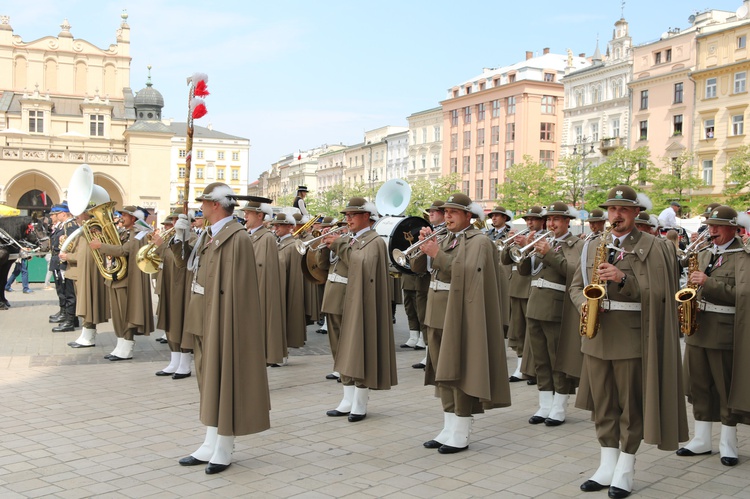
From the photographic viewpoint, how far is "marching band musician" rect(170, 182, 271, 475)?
600 centimetres

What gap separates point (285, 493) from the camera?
18.4 ft

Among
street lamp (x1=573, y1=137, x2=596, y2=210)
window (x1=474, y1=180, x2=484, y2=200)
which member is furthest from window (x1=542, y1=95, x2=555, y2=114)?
street lamp (x1=573, y1=137, x2=596, y2=210)

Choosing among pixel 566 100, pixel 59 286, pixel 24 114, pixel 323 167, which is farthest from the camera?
pixel 323 167

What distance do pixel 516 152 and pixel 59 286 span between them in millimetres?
61071

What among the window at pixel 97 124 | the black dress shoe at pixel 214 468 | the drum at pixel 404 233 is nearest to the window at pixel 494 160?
the window at pixel 97 124

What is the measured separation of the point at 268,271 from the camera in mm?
9727

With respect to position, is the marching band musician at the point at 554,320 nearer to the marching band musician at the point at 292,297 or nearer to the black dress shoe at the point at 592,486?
the black dress shoe at the point at 592,486

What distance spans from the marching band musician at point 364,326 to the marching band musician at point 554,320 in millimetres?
1547

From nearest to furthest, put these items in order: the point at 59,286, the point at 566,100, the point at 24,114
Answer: the point at 59,286 → the point at 566,100 → the point at 24,114

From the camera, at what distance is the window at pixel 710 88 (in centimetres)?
4875

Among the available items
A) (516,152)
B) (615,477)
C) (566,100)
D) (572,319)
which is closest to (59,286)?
(572,319)

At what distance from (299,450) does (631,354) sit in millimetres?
2997

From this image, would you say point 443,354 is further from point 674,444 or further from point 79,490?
point 79,490

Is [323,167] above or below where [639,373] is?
above
